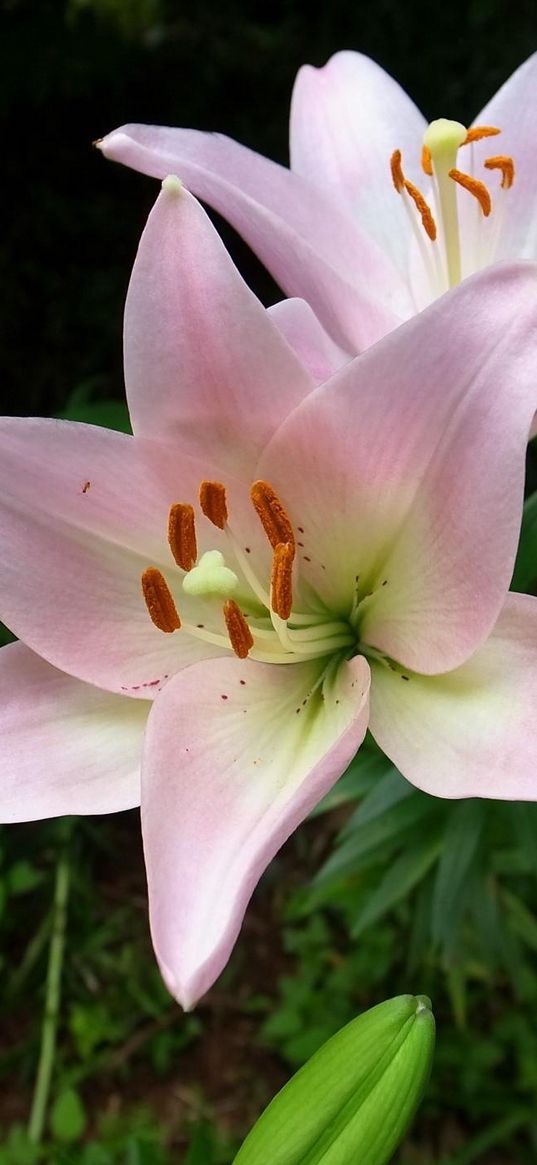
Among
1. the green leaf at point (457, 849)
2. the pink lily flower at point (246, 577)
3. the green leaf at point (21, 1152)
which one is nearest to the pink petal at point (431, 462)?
the pink lily flower at point (246, 577)

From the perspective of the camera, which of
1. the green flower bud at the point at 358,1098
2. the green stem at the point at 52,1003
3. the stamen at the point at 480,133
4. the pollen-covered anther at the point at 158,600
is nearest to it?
the green flower bud at the point at 358,1098

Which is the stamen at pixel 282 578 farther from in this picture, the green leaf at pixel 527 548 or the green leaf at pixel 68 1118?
the green leaf at pixel 68 1118

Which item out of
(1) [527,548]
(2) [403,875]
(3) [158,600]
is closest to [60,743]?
(3) [158,600]

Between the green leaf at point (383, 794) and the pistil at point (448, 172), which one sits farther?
the green leaf at point (383, 794)

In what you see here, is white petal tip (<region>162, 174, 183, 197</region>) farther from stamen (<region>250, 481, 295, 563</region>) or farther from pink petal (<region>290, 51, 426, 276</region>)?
pink petal (<region>290, 51, 426, 276</region>)

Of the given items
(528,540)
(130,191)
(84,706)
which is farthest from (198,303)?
(130,191)

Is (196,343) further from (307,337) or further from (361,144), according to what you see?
(361,144)
